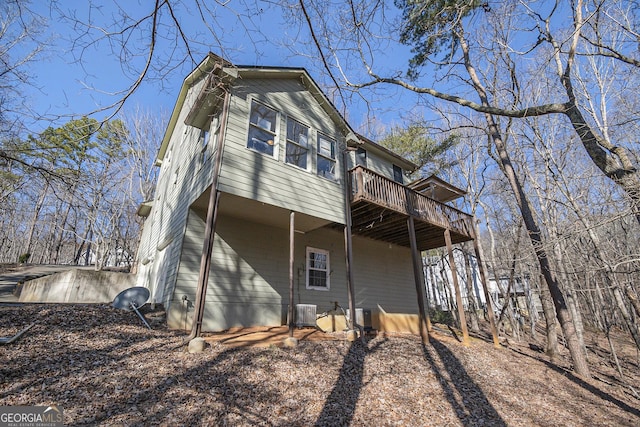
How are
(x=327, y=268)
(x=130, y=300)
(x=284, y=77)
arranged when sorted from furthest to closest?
(x=327, y=268)
(x=284, y=77)
(x=130, y=300)

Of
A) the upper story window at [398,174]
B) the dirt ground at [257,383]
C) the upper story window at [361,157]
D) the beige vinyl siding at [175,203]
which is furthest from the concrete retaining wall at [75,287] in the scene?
the upper story window at [398,174]

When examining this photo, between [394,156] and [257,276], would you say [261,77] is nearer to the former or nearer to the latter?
[257,276]

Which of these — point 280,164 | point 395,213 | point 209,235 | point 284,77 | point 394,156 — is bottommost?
point 209,235

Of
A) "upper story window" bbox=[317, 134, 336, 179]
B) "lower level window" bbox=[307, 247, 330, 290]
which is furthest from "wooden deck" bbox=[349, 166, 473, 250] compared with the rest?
"lower level window" bbox=[307, 247, 330, 290]

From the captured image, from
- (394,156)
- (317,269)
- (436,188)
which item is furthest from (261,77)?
(436,188)

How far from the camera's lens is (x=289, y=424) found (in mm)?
3754

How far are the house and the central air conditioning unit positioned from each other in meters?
0.03

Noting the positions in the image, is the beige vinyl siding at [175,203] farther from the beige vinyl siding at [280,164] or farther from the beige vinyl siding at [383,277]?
the beige vinyl siding at [383,277]

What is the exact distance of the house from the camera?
7.50 m

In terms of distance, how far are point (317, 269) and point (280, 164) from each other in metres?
4.37

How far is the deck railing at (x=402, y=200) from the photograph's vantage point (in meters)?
9.37

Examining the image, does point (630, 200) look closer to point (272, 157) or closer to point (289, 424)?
point (289, 424)

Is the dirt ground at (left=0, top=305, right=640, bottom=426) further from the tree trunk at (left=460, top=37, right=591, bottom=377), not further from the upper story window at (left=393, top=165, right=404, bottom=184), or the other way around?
the upper story window at (left=393, top=165, right=404, bottom=184)

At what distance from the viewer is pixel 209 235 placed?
6191mm
